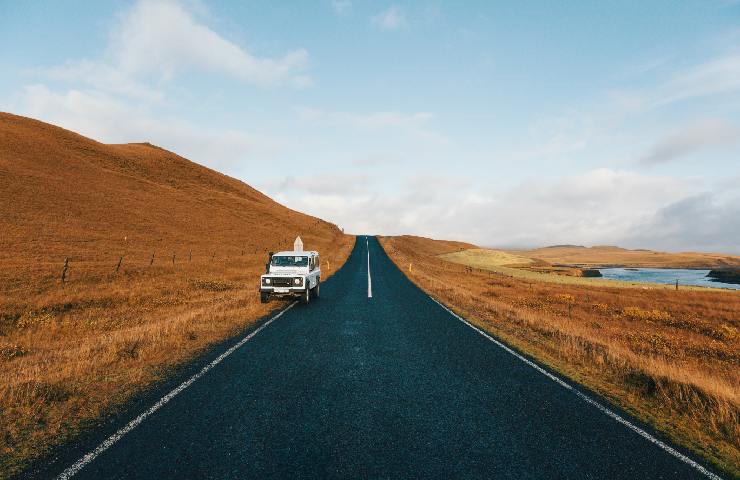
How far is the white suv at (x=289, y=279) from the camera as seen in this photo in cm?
1594

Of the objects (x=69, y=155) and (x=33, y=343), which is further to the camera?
(x=69, y=155)

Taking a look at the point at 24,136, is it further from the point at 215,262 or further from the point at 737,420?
the point at 737,420

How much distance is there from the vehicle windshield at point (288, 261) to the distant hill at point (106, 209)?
1325 centimetres

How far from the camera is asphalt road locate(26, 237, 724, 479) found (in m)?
3.93

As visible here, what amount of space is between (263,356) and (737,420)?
26.0ft

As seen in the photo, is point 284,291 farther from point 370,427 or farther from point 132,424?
point 370,427

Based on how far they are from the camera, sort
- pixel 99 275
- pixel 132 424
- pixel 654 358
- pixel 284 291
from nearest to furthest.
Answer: pixel 132 424, pixel 654 358, pixel 284 291, pixel 99 275

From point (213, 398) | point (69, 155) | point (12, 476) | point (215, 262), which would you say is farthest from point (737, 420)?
point (69, 155)

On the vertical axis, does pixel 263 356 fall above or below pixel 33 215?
below

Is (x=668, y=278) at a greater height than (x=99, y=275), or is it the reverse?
(x=99, y=275)

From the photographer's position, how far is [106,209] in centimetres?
4809

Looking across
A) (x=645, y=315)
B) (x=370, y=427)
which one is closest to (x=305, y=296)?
(x=370, y=427)

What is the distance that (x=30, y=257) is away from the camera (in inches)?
1021

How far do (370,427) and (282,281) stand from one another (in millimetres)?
11803
